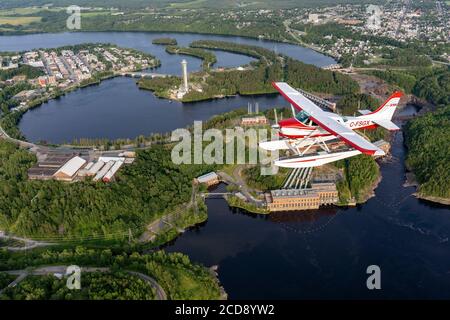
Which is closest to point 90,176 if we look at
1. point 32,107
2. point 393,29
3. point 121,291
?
point 121,291

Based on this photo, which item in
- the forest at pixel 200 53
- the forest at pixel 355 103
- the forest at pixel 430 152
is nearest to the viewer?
the forest at pixel 430 152

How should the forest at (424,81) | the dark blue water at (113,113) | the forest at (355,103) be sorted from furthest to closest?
the forest at (424,81) < the forest at (355,103) < the dark blue water at (113,113)

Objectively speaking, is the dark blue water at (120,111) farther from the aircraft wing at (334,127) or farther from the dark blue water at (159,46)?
the aircraft wing at (334,127)

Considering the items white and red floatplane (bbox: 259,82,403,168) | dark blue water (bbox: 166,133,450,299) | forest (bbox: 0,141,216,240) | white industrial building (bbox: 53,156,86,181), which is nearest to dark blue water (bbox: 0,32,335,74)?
white industrial building (bbox: 53,156,86,181)

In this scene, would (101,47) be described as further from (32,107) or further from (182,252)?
(182,252)

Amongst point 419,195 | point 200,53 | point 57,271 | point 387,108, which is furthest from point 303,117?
point 200,53

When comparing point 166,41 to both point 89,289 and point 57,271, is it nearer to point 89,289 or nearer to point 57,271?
point 57,271

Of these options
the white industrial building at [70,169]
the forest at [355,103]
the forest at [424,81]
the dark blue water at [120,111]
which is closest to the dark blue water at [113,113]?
the dark blue water at [120,111]
